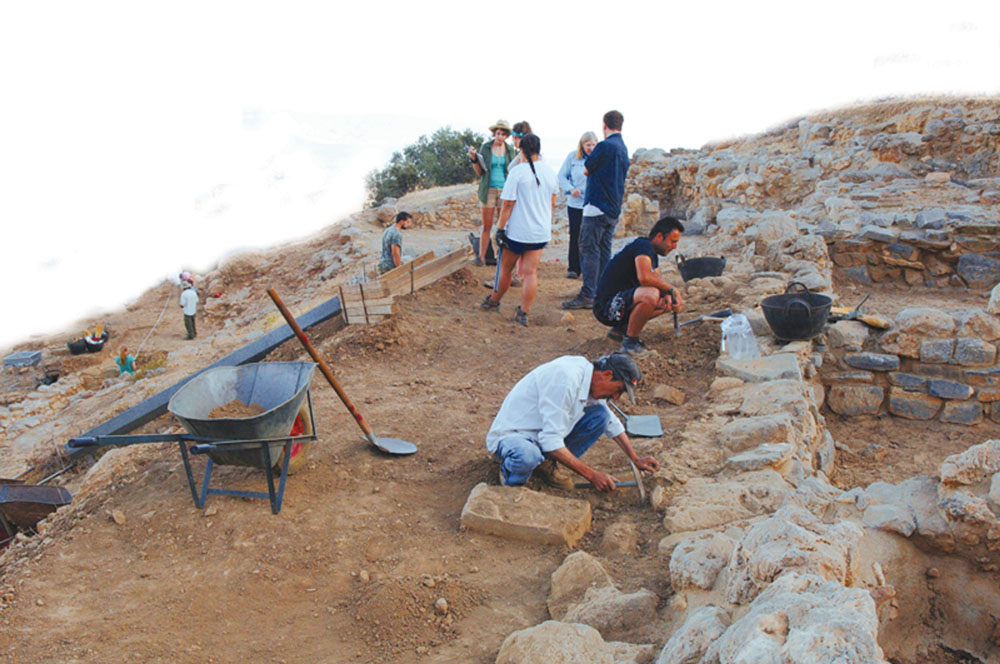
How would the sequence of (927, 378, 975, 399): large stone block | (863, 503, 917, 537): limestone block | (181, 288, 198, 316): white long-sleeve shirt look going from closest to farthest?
1. (863, 503, 917, 537): limestone block
2. (927, 378, 975, 399): large stone block
3. (181, 288, 198, 316): white long-sleeve shirt

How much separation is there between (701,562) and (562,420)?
1.07m

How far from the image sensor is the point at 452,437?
14.0 ft

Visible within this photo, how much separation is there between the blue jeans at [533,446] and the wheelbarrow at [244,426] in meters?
1.06

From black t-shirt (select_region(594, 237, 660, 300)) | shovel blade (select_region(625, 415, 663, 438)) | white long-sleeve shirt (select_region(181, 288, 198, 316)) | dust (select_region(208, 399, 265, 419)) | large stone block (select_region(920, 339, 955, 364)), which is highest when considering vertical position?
black t-shirt (select_region(594, 237, 660, 300))

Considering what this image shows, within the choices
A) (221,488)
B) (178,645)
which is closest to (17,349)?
(221,488)

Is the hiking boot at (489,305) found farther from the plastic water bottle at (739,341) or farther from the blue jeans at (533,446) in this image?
the blue jeans at (533,446)

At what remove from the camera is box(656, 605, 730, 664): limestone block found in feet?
5.50

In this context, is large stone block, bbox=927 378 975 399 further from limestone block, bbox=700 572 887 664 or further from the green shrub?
the green shrub

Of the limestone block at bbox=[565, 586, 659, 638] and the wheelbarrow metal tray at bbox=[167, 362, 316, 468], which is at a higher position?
the wheelbarrow metal tray at bbox=[167, 362, 316, 468]

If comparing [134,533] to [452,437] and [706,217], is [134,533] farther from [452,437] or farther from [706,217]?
[706,217]

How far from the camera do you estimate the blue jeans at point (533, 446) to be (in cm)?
324

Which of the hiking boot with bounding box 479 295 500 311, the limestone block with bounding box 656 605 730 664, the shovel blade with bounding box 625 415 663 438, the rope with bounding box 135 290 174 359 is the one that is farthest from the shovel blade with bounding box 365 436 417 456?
the rope with bounding box 135 290 174 359

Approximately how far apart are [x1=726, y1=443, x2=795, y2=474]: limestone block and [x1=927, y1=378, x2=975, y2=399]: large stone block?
9.81 ft

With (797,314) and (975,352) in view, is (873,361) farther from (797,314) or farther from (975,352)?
(797,314)
